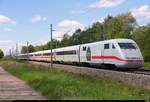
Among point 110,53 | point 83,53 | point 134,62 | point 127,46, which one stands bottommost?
point 134,62

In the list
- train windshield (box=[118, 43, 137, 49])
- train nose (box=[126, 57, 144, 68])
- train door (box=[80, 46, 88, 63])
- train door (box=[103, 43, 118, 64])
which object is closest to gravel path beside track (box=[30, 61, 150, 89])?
train door (box=[103, 43, 118, 64])

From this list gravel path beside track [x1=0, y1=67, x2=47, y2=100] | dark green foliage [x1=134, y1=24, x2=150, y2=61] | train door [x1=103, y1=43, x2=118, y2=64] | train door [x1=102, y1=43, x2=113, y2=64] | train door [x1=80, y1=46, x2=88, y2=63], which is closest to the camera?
gravel path beside track [x1=0, y1=67, x2=47, y2=100]

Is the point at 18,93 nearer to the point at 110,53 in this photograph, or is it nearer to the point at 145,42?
the point at 110,53

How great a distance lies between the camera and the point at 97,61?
37281 millimetres

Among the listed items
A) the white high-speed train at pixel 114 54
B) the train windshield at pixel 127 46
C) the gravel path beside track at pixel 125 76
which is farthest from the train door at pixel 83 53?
the train windshield at pixel 127 46

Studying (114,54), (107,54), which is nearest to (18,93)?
(114,54)

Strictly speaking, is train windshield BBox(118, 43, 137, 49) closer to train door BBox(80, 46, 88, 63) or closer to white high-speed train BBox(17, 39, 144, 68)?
white high-speed train BBox(17, 39, 144, 68)

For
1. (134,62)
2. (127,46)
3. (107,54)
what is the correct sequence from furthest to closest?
1. (107,54)
2. (127,46)
3. (134,62)

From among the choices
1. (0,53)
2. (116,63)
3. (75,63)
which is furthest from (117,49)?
(0,53)

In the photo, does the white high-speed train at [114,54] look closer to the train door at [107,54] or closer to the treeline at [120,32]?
the train door at [107,54]

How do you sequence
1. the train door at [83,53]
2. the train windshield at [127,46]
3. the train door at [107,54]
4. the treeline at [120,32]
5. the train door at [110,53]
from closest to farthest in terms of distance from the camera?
the train windshield at [127,46] → the train door at [110,53] → the train door at [107,54] → the train door at [83,53] → the treeline at [120,32]

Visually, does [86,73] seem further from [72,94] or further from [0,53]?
[0,53]

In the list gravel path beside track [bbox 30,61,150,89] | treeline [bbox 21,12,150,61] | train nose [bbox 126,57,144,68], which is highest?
treeline [bbox 21,12,150,61]

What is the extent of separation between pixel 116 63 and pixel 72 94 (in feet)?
50.0
